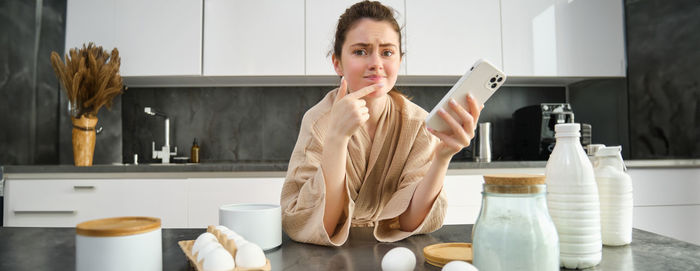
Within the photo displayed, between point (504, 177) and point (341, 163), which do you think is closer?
point (504, 177)

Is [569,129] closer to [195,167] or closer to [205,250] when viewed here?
[205,250]

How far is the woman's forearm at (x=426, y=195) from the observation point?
89 cm

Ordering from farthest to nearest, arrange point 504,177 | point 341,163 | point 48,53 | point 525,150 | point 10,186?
point 525,150
point 48,53
point 10,186
point 341,163
point 504,177

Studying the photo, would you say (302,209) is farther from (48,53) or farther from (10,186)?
(48,53)

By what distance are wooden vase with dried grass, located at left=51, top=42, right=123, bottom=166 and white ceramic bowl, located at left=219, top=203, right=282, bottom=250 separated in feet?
6.63

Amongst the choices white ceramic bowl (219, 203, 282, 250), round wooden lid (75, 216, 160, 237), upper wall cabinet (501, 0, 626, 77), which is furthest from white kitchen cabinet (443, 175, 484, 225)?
round wooden lid (75, 216, 160, 237)

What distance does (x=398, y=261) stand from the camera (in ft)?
1.86

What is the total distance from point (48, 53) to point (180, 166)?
121 cm

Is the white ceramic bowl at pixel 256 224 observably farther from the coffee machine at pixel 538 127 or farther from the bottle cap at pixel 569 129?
the coffee machine at pixel 538 127

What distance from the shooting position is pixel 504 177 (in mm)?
483

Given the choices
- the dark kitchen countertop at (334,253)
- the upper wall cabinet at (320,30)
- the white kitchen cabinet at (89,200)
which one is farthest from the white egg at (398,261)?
the upper wall cabinet at (320,30)

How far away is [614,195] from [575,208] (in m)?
0.14

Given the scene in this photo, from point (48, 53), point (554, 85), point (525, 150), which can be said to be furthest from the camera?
point (554, 85)

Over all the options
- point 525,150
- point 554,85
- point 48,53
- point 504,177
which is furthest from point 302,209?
point 554,85
